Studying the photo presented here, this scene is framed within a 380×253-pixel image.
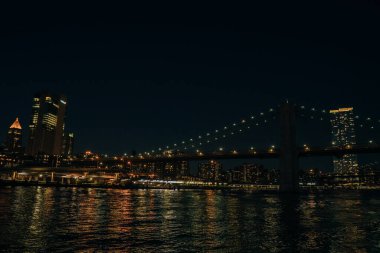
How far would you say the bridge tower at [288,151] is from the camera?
193ft

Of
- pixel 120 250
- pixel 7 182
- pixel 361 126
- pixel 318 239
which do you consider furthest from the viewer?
pixel 361 126

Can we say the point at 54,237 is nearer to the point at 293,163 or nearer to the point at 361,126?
the point at 293,163

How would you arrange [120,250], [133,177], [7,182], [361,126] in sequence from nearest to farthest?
[120,250] → [7,182] → [361,126] → [133,177]

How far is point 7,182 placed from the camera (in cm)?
7800

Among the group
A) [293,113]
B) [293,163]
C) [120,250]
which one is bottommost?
[120,250]

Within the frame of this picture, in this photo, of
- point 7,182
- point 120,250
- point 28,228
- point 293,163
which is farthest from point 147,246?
point 7,182

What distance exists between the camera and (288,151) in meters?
59.6

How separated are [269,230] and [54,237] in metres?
8.45

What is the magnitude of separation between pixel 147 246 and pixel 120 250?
99 centimetres

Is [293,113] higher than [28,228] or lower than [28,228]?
higher

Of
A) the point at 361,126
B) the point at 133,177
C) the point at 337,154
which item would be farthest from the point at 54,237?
the point at 133,177

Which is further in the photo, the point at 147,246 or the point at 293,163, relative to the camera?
the point at 293,163

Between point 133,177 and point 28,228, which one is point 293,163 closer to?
point 28,228

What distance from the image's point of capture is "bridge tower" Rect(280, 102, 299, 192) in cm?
5888
